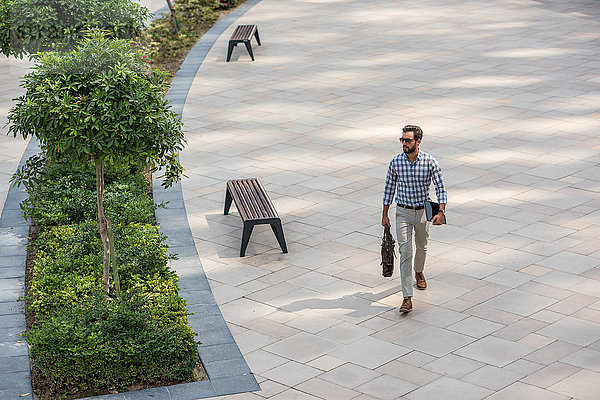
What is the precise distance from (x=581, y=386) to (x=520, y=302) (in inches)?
65.8

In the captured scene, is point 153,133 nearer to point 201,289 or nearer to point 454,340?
point 201,289

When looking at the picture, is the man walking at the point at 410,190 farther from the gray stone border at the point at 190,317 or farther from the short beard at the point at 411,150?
the gray stone border at the point at 190,317

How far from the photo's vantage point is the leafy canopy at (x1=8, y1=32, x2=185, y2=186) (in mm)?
7668

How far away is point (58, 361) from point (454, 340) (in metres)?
3.58

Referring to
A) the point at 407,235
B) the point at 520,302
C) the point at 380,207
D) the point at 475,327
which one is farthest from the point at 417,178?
the point at 380,207

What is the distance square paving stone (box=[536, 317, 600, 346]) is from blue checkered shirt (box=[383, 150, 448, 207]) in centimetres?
158

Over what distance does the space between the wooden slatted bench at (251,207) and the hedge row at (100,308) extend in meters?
0.99

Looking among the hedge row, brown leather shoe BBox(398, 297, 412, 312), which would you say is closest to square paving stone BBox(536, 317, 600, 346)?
brown leather shoe BBox(398, 297, 412, 312)

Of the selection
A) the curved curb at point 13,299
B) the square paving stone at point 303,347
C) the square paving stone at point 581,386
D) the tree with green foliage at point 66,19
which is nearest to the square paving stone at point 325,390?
the square paving stone at point 303,347

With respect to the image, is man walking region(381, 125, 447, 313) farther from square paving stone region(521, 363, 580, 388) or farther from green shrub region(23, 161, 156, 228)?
green shrub region(23, 161, 156, 228)

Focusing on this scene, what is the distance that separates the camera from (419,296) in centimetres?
927

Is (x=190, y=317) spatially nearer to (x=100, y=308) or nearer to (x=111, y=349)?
(x=100, y=308)

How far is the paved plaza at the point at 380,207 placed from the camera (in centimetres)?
801

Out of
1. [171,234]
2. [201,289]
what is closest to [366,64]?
[171,234]
